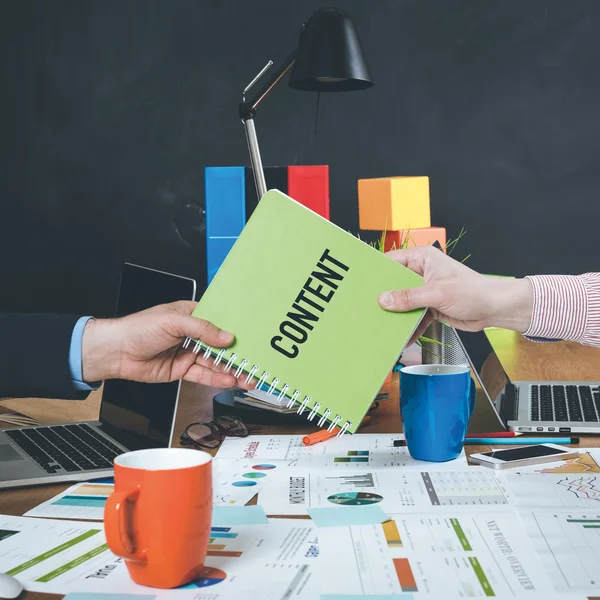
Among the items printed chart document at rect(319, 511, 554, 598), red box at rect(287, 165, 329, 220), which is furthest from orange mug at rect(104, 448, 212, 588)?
red box at rect(287, 165, 329, 220)

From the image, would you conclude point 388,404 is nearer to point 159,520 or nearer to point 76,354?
point 76,354

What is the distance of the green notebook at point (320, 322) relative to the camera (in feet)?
3.01

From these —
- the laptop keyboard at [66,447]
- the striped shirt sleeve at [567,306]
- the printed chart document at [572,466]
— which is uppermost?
the striped shirt sleeve at [567,306]

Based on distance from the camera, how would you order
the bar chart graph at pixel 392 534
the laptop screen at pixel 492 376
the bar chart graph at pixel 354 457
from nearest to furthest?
the bar chart graph at pixel 392 534, the bar chart graph at pixel 354 457, the laptop screen at pixel 492 376

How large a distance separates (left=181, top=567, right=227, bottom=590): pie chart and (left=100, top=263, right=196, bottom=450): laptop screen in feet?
1.34

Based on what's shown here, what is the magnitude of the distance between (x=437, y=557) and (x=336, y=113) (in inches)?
100

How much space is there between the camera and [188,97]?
3119 millimetres

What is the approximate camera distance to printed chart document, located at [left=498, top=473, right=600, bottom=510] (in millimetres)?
894

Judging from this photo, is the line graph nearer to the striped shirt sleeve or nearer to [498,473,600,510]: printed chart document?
[498,473,600,510]: printed chart document

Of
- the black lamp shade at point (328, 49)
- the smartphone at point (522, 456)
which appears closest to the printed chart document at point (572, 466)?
the smartphone at point (522, 456)

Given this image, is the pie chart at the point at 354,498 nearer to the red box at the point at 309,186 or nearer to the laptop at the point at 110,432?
the laptop at the point at 110,432

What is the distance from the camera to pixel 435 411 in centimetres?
104

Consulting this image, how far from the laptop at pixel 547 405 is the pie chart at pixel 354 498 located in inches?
14.2

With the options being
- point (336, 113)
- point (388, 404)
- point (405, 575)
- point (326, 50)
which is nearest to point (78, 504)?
point (405, 575)
